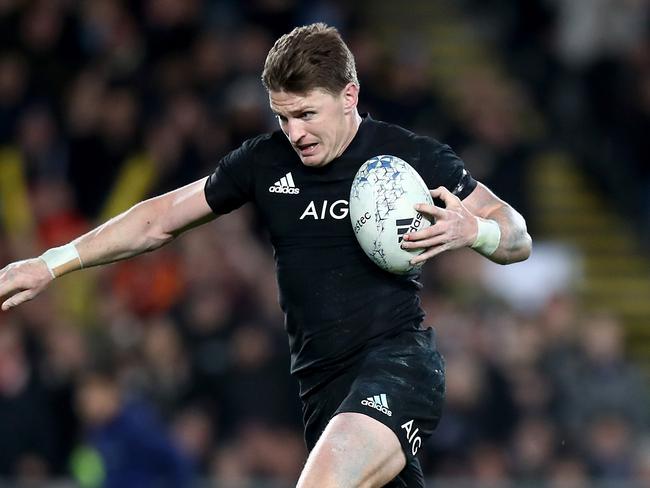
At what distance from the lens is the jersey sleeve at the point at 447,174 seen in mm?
6316

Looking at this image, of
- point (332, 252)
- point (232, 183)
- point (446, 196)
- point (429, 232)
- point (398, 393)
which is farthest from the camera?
point (232, 183)

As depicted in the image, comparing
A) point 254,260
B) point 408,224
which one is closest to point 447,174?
point 408,224

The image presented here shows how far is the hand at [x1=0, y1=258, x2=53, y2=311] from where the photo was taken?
623 centimetres

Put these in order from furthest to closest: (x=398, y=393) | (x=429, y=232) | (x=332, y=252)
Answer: (x=332, y=252)
(x=398, y=393)
(x=429, y=232)

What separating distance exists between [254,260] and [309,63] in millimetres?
5769

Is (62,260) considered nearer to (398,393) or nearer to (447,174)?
(398,393)

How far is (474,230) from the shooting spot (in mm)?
5902

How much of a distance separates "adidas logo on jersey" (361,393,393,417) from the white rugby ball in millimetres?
540

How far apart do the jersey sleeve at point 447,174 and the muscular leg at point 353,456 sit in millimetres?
1086

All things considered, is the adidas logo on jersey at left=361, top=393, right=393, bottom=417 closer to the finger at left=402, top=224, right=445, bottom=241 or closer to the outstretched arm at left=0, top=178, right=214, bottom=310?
the finger at left=402, top=224, right=445, bottom=241

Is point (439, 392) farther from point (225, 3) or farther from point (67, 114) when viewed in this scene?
point (225, 3)

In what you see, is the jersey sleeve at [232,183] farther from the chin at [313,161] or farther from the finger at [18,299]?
the finger at [18,299]

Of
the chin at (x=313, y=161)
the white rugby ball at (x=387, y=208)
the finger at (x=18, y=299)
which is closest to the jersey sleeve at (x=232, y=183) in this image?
the chin at (x=313, y=161)

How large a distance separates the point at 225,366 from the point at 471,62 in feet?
22.3
